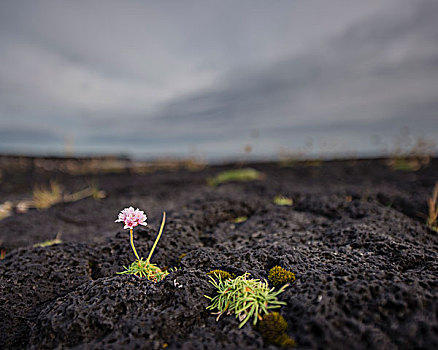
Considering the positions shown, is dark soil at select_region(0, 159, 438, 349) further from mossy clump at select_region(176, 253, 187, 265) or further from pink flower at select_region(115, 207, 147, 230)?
pink flower at select_region(115, 207, 147, 230)

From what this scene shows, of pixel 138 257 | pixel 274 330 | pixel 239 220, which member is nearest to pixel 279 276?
pixel 274 330

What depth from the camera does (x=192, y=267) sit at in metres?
2.23

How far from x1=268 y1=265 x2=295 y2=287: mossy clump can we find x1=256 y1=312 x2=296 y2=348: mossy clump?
1.07 ft

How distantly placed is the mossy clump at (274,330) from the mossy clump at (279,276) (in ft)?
1.07

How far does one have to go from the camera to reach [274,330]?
4.88ft

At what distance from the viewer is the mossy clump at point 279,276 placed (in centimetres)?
188

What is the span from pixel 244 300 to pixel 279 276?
378 mm

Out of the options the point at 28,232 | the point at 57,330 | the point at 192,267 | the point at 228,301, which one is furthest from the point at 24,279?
the point at 28,232

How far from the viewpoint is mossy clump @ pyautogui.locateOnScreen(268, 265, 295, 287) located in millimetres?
1880

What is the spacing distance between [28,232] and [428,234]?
5.70m

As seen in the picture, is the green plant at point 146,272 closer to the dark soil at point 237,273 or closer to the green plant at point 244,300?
the dark soil at point 237,273

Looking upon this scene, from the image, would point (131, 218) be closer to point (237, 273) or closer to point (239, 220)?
point (237, 273)

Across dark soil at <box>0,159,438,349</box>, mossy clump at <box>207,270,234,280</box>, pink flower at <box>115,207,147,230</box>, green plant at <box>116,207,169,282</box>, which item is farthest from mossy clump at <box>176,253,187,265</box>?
pink flower at <box>115,207,147,230</box>

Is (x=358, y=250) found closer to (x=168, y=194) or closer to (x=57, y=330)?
(x=57, y=330)
